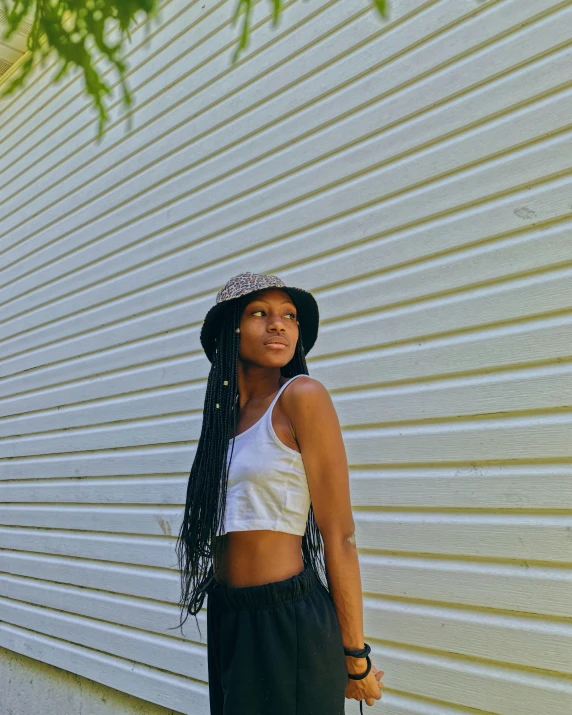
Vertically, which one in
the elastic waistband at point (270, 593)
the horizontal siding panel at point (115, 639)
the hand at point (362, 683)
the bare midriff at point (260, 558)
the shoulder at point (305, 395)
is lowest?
the horizontal siding panel at point (115, 639)

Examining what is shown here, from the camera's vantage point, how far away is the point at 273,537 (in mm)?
1748

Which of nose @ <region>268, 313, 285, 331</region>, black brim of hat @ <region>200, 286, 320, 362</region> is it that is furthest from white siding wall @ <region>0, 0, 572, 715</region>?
nose @ <region>268, 313, 285, 331</region>

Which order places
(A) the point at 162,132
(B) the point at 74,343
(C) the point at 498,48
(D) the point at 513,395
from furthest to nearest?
1. (B) the point at 74,343
2. (A) the point at 162,132
3. (C) the point at 498,48
4. (D) the point at 513,395

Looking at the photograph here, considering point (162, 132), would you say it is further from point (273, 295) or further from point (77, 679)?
point (77, 679)

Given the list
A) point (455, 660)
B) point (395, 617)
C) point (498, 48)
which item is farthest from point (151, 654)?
point (498, 48)

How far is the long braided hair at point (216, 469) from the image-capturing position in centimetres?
185

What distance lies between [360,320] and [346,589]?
4.47ft

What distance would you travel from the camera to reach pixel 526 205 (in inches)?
92.9

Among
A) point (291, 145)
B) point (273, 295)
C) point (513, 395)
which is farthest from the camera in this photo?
point (291, 145)

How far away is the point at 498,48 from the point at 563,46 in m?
0.25

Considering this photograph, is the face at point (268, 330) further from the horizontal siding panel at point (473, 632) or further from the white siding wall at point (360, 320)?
the horizontal siding panel at point (473, 632)

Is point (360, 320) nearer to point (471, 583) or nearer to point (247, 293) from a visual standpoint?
point (247, 293)

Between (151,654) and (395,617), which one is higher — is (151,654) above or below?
below

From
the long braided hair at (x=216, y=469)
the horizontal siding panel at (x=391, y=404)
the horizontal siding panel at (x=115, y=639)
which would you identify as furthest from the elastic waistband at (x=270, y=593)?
the horizontal siding panel at (x=115, y=639)
